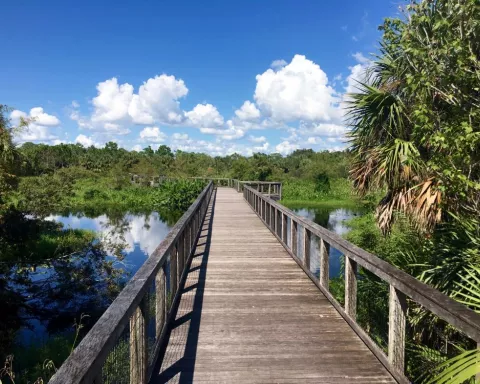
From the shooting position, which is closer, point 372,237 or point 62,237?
point 372,237

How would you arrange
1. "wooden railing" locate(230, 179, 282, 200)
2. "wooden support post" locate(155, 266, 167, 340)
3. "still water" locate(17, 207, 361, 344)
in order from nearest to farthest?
"wooden support post" locate(155, 266, 167, 340), "still water" locate(17, 207, 361, 344), "wooden railing" locate(230, 179, 282, 200)

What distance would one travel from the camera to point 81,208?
119 feet

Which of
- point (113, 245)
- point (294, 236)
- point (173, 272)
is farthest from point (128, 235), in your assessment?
point (173, 272)

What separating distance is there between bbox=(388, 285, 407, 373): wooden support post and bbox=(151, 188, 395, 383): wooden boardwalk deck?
15 centimetres

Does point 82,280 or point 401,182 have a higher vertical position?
point 401,182

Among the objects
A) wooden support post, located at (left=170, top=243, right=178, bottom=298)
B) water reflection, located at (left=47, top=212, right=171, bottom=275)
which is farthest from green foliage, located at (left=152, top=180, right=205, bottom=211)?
wooden support post, located at (left=170, top=243, right=178, bottom=298)

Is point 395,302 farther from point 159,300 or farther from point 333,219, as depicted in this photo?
point 333,219

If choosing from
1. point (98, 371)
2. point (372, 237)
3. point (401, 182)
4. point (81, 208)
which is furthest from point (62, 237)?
point (81, 208)

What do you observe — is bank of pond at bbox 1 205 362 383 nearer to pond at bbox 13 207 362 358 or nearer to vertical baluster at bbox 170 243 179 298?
pond at bbox 13 207 362 358

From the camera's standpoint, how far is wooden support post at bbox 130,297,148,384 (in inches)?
100

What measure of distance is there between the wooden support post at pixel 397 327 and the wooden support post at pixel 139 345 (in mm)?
1808

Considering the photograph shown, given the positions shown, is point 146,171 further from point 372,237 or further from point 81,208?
point 372,237

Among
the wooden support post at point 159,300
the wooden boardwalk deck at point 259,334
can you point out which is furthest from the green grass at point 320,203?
the wooden support post at point 159,300

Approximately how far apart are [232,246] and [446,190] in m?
4.63
